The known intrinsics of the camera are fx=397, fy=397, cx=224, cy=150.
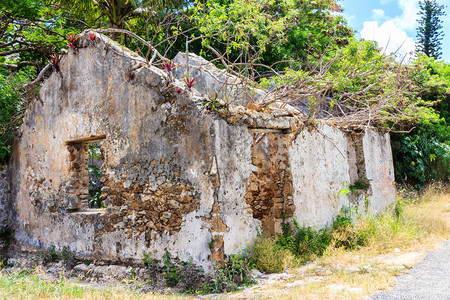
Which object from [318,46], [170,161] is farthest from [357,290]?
[318,46]

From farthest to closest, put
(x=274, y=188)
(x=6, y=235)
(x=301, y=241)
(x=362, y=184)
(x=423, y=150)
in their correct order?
1. (x=423, y=150)
2. (x=362, y=184)
3. (x=6, y=235)
4. (x=274, y=188)
5. (x=301, y=241)

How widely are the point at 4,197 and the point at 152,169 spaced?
433 cm

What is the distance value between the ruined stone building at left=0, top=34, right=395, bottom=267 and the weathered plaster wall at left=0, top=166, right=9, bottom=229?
21mm

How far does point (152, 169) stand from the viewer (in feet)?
18.9

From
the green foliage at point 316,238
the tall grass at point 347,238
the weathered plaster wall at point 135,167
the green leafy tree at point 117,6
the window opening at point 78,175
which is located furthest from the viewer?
the green leafy tree at point 117,6

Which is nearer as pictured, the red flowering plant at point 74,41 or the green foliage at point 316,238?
the green foliage at point 316,238

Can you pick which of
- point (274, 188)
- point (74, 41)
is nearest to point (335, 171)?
point (274, 188)

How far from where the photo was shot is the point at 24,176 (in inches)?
309

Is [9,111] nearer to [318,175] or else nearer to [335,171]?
[318,175]

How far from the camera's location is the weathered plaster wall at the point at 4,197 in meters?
8.12

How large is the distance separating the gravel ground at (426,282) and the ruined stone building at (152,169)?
1876 millimetres

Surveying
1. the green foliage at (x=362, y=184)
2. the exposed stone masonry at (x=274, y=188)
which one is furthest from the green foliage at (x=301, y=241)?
the green foliage at (x=362, y=184)

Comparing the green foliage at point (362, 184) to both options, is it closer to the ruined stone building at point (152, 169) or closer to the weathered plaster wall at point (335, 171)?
the weathered plaster wall at point (335, 171)

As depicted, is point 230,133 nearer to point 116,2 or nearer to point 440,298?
point 440,298
